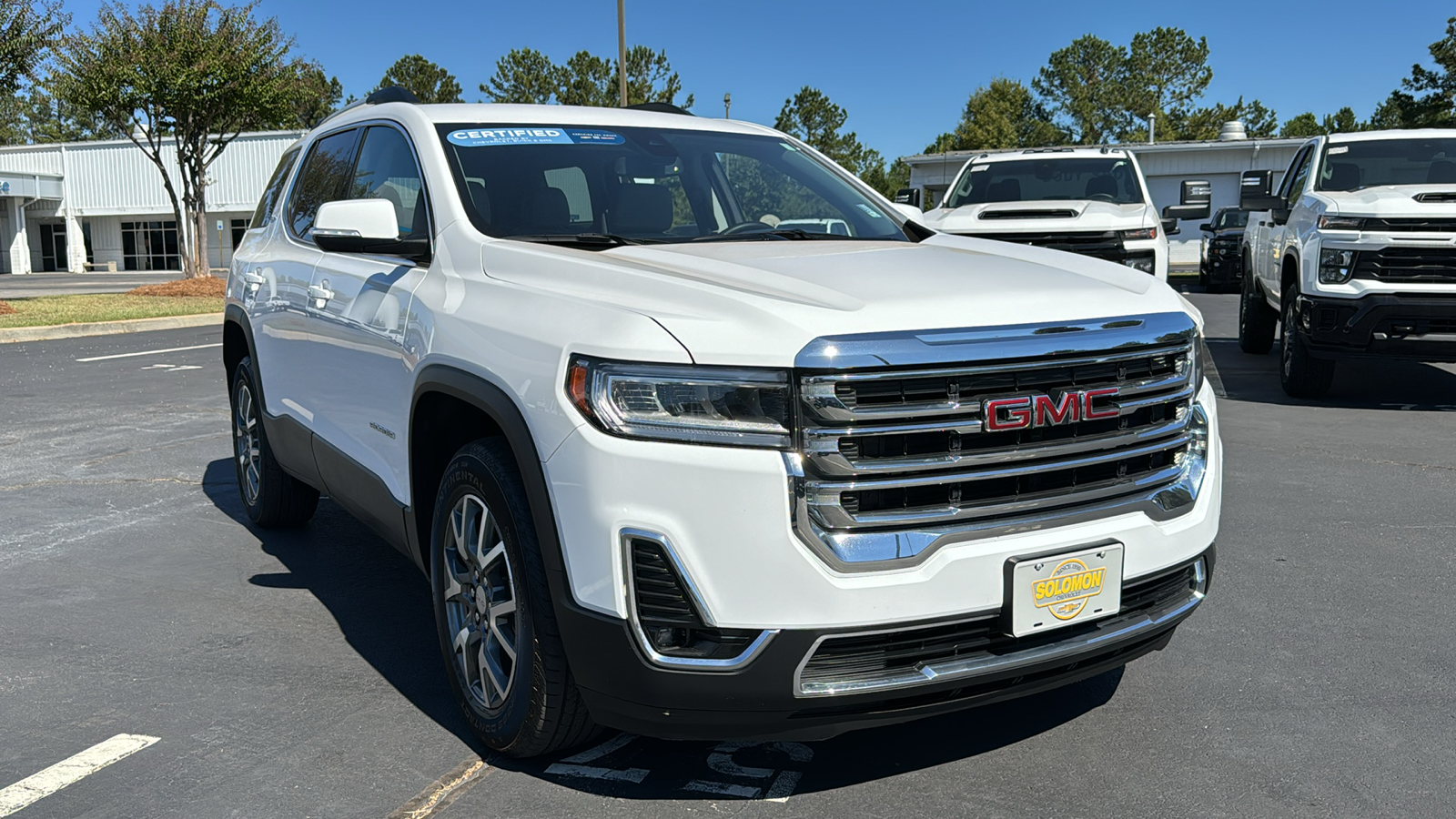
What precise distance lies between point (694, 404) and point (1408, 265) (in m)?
7.89

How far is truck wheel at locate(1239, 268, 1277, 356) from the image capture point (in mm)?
12383

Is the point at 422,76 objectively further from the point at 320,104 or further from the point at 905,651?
the point at 905,651

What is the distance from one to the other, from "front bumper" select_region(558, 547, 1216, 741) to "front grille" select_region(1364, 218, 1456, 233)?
7.19 m

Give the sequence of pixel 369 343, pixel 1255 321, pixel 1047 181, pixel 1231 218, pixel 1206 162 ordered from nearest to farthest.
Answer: pixel 369 343, pixel 1047 181, pixel 1255 321, pixel 1231 218, pixel 1206 162

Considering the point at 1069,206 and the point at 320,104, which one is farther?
the point at 320,104

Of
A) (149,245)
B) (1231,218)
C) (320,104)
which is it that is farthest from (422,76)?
(1231,218)

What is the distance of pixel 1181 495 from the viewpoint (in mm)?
3098

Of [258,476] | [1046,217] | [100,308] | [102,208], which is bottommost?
[100,308]

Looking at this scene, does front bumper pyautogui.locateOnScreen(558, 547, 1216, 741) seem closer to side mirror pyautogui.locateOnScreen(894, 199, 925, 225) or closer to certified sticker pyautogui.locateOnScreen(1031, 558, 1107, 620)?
certified sticker pyautogui.locateOnScreen(1031, 558, 1107, 620)

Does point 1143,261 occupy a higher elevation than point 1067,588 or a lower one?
higher

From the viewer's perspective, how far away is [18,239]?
182 ft

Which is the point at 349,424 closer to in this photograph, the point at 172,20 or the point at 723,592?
the point at 723,592

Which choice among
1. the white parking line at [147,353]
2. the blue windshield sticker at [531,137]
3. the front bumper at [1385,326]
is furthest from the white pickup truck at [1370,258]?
the white parking line at [147,353]

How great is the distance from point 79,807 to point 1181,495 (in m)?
2.79
